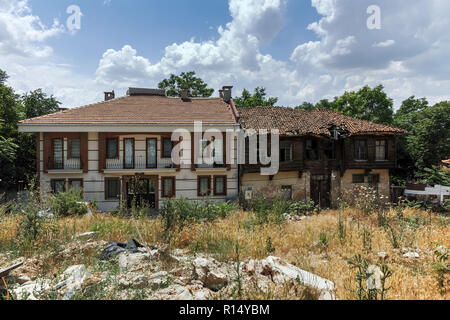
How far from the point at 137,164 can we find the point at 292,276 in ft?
Answer: 41.6

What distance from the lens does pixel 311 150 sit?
56.0ft

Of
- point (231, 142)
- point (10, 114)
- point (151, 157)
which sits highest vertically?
point (10, 114)

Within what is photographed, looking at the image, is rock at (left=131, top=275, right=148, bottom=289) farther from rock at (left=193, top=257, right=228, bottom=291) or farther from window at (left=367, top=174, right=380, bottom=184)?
window at (left=367, top=174, right=380, bottom=184)

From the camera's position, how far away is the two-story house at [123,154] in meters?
13.9

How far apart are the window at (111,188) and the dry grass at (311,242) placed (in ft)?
22.4

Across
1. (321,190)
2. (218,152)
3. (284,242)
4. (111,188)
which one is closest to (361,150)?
(321,190)

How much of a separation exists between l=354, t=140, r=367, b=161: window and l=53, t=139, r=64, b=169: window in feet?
66.3

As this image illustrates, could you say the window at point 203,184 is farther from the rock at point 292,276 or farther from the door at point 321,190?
the rock at point 292,276

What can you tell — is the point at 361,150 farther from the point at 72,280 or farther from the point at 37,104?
the point at 37,104

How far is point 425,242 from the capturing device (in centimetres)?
635

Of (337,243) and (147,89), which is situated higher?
(147,89)
